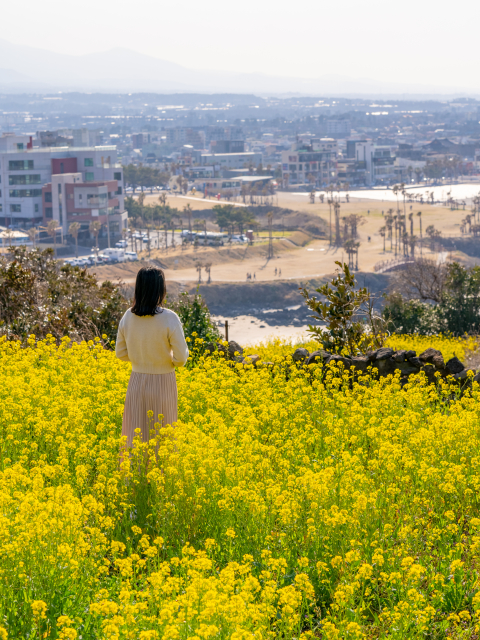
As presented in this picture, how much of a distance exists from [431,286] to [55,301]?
17.7 m

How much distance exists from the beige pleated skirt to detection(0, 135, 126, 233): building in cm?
9818

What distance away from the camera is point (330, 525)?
4523mm

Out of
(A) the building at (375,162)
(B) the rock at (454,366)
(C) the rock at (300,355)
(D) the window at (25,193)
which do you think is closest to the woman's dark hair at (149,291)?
(C) the rock at (300,355)

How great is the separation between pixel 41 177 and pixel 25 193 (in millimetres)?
3761

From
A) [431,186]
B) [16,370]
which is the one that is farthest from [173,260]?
[431,186]

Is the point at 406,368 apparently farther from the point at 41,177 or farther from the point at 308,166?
the point at 308,166

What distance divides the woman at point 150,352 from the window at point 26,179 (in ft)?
346

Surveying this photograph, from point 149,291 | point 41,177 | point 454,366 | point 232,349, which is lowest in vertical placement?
point 232,349

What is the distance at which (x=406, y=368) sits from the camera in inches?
384

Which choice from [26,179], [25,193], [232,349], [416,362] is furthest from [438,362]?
[26,179]

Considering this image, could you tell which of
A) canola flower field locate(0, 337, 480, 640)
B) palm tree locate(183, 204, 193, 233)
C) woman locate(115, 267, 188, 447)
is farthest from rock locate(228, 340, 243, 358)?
palm tree locate(183, 204, 193, 233)

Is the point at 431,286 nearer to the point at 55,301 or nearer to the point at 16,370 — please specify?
the point at 55,301

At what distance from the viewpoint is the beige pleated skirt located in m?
5.70

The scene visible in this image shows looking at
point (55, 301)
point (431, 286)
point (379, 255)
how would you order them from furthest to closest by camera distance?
point (379, 255), point (431, 286), point (55, 301)
